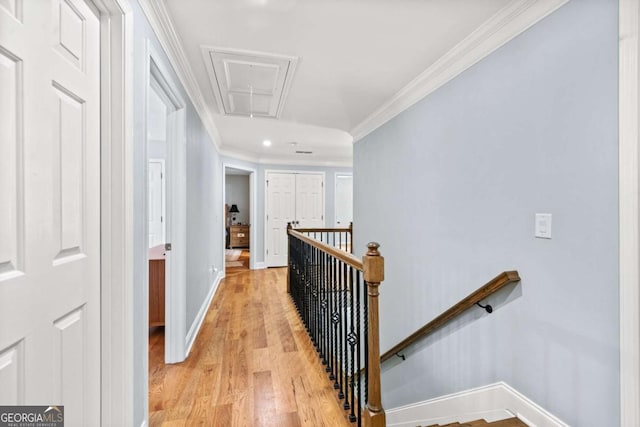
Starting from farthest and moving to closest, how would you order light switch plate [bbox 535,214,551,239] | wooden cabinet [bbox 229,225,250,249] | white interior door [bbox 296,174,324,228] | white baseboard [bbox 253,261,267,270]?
wooden cabinet [bbox 229,225,250,249] < white interior door [bbox 296,174,324,228] < white baseboard [bbox 253,261,267,270] < light switch plate [bbox 535,214,551,239]

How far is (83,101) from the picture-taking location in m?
1.05

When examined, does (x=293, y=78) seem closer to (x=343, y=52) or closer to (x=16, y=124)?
(x=343, y=52)

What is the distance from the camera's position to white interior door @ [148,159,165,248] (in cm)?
443

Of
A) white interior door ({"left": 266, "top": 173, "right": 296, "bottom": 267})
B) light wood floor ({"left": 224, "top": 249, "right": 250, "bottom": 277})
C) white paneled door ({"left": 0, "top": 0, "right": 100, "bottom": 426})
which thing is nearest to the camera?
white paneled door ({"left": 0, "top": 0, "right": 100, "bottom": 426})

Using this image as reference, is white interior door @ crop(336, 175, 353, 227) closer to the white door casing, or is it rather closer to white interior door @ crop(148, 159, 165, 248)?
white interior door @ crop(148, 159, 165, 248)

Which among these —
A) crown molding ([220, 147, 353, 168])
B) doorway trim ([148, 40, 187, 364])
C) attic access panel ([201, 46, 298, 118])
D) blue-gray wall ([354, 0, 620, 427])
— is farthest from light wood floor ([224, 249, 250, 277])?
blue-gray wall ([354, 0, 620, 427])

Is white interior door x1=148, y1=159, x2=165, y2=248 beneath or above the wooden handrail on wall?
above

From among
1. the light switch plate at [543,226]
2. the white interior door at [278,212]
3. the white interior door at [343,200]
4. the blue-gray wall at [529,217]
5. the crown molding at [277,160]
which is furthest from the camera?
the white interior door at [343,200]

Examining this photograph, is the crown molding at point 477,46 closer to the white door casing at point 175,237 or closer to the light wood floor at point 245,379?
the white door casing at point 175,237

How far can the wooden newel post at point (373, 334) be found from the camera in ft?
4.29

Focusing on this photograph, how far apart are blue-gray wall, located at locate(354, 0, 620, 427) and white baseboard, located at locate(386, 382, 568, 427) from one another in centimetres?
5

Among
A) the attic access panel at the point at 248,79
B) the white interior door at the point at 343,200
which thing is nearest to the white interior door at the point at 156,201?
the attic access panel at the point at 248,79

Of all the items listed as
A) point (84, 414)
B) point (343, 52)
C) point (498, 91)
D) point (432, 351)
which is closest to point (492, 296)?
point (432, 351)

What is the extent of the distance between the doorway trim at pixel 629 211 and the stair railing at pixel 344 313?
92cm
